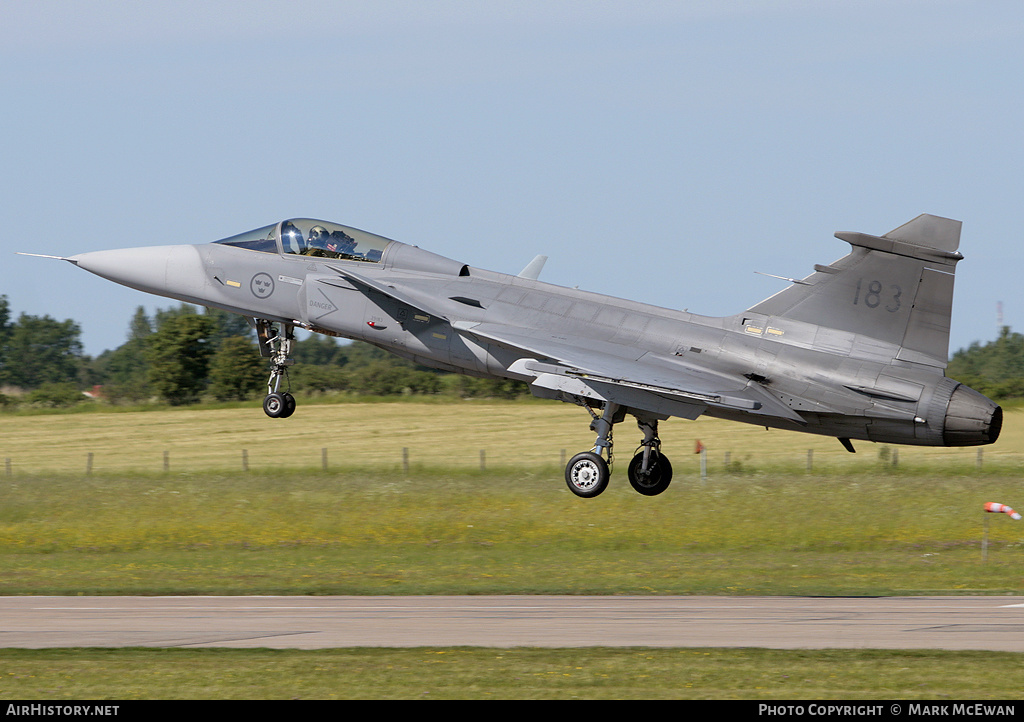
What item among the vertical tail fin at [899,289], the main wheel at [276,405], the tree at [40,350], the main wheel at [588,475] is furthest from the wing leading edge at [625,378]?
the tree at [40,350]

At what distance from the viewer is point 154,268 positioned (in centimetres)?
2281

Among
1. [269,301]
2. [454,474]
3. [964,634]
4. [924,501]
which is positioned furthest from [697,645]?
[454,474]

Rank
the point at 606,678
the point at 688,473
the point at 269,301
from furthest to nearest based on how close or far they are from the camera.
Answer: the point at 688,473 → the point at 269,301 → the point at 606,678

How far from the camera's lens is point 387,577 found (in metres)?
30.3

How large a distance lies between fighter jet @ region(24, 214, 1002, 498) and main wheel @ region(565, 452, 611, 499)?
0.08ft

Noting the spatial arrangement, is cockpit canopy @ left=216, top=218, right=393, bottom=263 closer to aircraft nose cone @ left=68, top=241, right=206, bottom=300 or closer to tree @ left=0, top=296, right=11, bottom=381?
aircraft nose cone @ left=68, top=241, right=206, bottom=300

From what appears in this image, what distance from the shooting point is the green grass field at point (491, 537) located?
16.7 metres

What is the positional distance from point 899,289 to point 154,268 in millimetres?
13265

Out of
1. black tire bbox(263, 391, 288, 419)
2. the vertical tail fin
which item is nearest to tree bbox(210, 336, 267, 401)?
black tire bbox(263, 391, 288, 419)

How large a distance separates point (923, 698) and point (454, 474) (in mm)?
29532

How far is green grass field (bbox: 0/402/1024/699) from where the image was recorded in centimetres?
1672

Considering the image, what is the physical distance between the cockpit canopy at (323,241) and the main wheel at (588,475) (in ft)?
17.1

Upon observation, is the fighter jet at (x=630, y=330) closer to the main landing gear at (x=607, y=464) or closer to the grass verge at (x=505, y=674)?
the main landing gear at (x=607, y=464)
